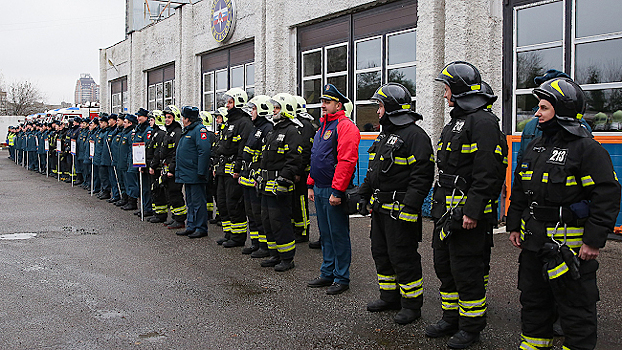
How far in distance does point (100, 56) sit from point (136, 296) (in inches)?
1220

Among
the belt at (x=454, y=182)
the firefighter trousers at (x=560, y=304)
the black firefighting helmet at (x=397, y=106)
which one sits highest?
the black firefighting helmet at (x=397, y=106)

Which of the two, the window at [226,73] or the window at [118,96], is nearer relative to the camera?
the window at [226,73]

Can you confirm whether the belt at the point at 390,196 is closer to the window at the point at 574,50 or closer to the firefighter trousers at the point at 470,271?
the firefighter trousers at the point at 470,271

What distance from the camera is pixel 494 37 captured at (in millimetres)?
10211

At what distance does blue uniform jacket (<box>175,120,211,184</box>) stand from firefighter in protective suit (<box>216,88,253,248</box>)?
0.91m

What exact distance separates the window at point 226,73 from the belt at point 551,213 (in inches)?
596

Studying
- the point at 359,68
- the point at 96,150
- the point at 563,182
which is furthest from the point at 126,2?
the point at 563,182

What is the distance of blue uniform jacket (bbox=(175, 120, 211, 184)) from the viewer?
9.96m

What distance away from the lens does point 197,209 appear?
9961mm

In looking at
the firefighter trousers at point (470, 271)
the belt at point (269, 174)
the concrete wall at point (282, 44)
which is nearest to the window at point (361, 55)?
the concrete wall at point (282, 44)

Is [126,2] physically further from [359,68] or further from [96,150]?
[359,68]

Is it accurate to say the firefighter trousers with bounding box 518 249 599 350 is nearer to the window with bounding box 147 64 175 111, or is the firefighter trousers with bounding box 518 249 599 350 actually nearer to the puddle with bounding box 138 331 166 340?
the puddle with bounding box 138 331 166 340

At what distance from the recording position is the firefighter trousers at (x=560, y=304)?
3.83m

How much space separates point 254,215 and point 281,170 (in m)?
1.07
